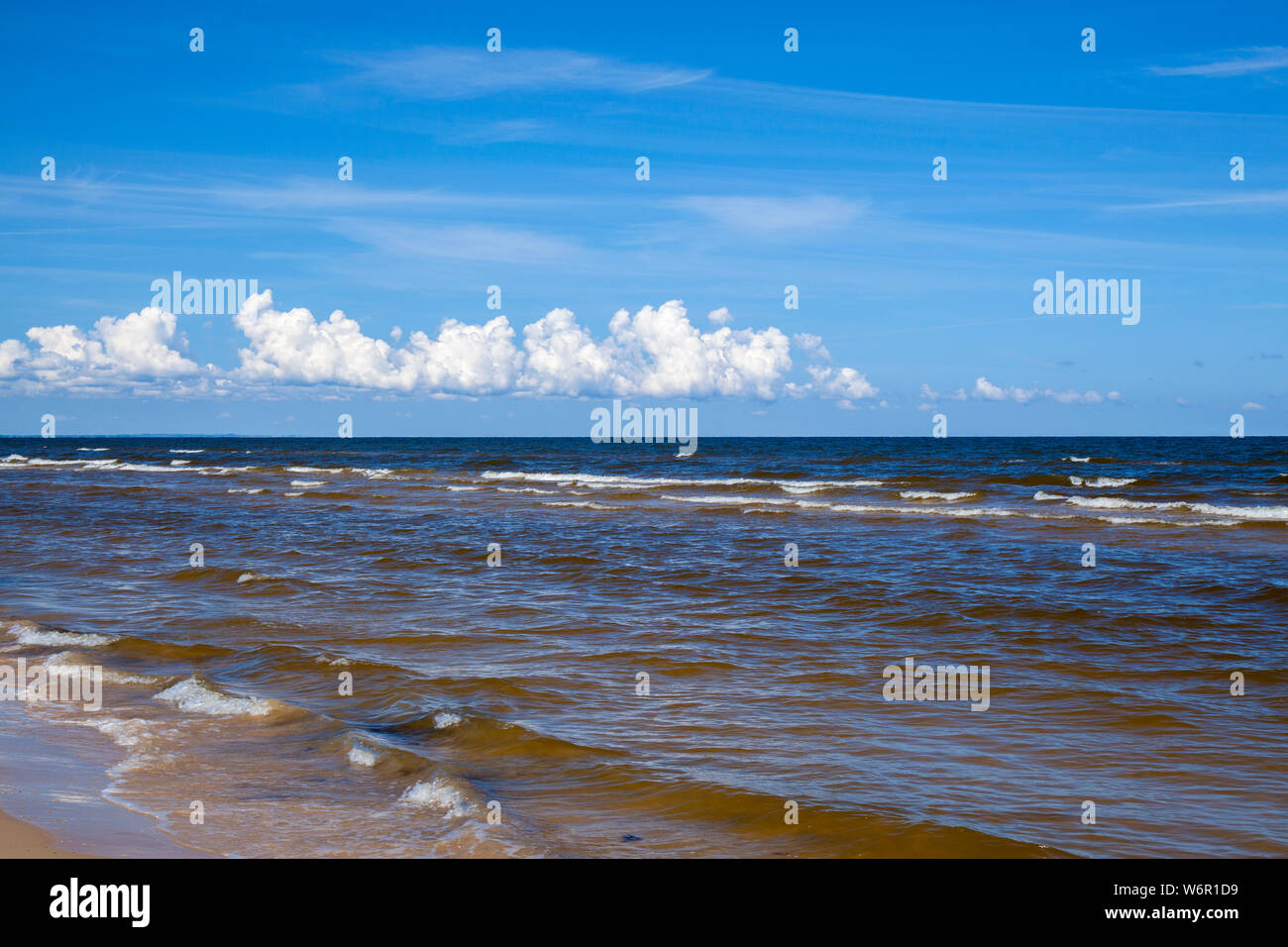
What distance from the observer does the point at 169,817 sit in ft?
20.3

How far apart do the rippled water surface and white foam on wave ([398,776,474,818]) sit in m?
0.03

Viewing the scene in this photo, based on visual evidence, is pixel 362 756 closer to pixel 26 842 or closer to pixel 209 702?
pixel 26 842

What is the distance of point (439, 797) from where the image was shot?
6.58 metres

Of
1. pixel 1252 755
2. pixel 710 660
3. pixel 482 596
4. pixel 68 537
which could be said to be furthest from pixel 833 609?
pixel 68 537

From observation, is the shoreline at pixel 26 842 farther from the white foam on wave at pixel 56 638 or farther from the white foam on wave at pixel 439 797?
the white foam on wave at pixel 56 638

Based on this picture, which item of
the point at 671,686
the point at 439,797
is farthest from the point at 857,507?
the point at 439,797

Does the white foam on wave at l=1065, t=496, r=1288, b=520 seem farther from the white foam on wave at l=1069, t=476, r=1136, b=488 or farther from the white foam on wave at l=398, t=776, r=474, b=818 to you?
the white foam on wave at l=398, t=776, r=474, b=818

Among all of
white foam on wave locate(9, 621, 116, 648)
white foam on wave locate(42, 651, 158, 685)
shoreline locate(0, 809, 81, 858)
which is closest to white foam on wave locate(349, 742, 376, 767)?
shoreline locate(0, 809, 81, 858)

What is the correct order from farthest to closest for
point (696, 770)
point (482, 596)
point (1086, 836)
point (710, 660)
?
1. point (482, 596)
2. point (710, 660)
3. point (696, 770)
4. point (1086, 836)

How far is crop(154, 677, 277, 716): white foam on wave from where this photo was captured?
28.9ft

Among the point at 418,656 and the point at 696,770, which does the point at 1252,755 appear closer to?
the point at 696,770

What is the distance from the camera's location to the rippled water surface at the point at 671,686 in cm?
624

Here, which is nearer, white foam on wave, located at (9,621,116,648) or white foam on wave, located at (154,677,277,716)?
white foam on wave, located at (154,677,277,716)
